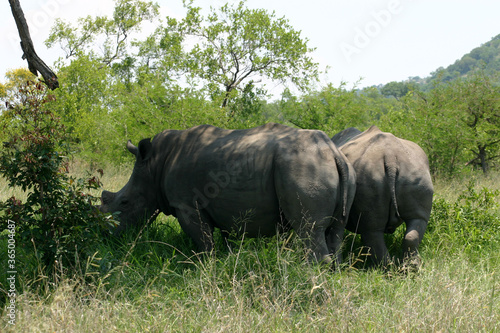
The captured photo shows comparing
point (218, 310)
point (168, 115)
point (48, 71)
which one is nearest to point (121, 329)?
point (218, 310)

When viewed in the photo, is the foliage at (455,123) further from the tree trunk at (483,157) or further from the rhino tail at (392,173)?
the rhino tail at (392,173)

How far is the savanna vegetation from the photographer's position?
3.98 metres

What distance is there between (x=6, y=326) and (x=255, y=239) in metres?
3.18

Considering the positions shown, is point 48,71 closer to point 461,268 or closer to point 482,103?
point 461,268

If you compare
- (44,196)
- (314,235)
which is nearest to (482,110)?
(314,235)

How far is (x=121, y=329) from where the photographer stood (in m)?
3.72

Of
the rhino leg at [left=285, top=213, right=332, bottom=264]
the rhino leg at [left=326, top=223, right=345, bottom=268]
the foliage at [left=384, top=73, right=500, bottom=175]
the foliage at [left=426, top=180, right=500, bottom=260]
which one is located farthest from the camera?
the foliage at [left=384, top=73, right=500, bottom=175]

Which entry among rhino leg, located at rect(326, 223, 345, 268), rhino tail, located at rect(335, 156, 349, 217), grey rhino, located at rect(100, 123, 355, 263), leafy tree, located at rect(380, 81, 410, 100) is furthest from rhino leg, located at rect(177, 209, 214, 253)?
leafy tree, located at rect(380, 81, 410, 100)

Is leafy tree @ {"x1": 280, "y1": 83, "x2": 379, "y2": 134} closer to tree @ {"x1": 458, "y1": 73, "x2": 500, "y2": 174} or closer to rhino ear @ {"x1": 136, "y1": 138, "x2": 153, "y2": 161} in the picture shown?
tree @ {"x1": 458, "y1": 73, "x2": 500, "y2": 174}

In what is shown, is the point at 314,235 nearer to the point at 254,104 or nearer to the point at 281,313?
the point at 281,313

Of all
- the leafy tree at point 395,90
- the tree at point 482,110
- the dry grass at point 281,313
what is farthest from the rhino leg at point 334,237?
the leafy tree at point 395,90

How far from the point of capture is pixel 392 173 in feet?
19.7

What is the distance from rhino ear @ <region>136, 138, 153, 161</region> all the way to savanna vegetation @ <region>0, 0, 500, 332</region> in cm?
87

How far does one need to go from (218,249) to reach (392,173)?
7.43ft
